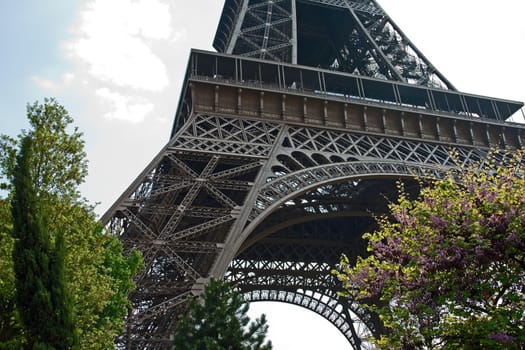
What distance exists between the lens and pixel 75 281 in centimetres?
910

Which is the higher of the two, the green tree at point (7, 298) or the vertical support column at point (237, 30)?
the vertical support column at point (237, 30)

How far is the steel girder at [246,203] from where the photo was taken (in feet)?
46.8

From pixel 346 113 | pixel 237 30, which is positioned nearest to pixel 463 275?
pixel 346 113

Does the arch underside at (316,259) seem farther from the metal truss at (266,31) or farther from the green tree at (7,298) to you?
the green tree at (7,298)

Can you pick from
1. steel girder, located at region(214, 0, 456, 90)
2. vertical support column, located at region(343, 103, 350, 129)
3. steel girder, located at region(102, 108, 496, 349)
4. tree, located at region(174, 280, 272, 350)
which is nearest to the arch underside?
steel girder, located at region(102, 108, 496, 349)

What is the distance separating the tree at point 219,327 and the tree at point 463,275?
2848 mm

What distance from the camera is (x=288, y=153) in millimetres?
19609

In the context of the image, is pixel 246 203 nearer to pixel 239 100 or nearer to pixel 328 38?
pixel 239 100

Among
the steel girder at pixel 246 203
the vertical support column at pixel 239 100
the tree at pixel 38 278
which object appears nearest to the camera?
the tree at pixel 38 278

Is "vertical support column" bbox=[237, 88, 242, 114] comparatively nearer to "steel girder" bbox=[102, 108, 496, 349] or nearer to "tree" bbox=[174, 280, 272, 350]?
"steel girder" bbox=[102, 108, 496, 349]

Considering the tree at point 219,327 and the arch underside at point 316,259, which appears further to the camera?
the arch underside at point 316,259

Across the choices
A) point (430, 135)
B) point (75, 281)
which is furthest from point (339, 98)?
point (75, 281)

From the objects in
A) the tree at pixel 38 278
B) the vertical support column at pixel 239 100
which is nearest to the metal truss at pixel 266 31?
the vertical support column at pixel 239 100

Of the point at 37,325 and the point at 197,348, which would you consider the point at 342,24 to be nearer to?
the point at 197,348
